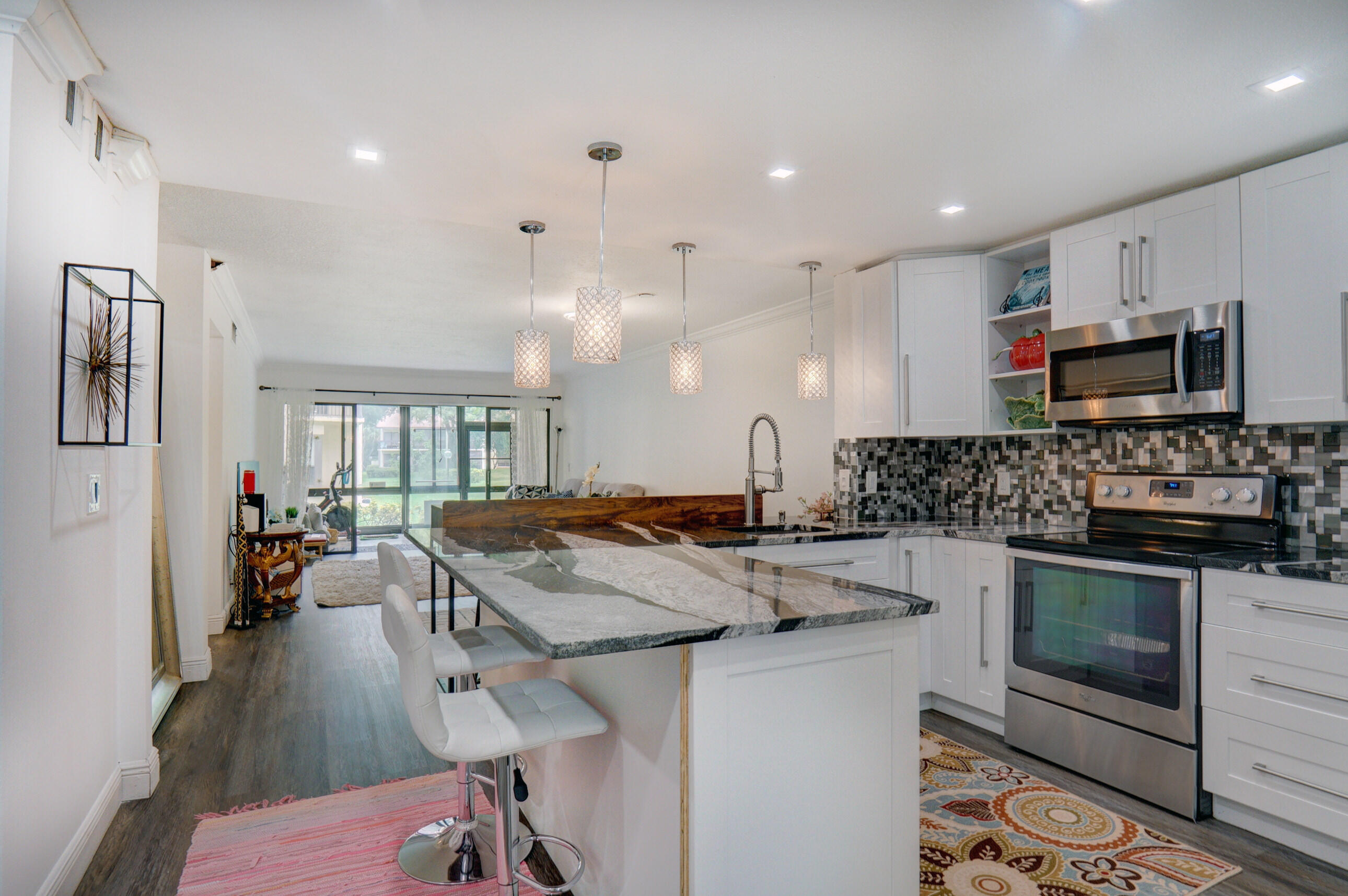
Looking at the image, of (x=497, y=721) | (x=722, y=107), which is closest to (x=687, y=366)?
(x=722, y=107)

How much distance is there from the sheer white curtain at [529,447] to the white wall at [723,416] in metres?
1.30

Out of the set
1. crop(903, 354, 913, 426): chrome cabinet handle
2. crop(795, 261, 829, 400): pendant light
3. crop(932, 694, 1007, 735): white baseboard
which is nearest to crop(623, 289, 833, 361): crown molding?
crop(795, 261, 829, 400): pendant light

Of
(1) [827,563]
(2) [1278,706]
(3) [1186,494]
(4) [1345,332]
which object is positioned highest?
(4) [1345,332]

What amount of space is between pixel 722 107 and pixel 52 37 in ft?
5.65

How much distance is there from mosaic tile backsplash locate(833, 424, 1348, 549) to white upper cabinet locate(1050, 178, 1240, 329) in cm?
59

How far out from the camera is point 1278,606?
2250 mm

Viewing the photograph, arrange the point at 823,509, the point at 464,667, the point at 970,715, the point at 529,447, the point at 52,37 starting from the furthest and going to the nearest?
the point at 529,447, the point at 823,509, the point at 970,715, the point at 464,667, the point at 52,37

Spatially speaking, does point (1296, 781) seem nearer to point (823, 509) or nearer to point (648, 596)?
point (648, 596)

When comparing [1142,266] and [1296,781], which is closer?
[1296,781]

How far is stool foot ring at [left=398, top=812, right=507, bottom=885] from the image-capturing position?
212 cm

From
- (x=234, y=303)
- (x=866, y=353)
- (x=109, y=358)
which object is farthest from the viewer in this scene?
(x=234, y=303)

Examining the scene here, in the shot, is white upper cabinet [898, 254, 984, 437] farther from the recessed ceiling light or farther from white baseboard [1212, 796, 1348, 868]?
white baseboard [1212, 796, 1348, 868]

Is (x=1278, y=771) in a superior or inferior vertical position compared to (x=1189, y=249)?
inferior

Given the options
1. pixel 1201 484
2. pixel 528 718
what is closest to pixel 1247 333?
pixel 1201 484
